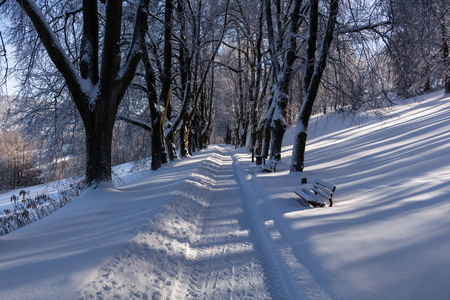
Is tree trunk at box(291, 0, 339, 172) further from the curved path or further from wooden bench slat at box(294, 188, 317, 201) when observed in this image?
the curved path

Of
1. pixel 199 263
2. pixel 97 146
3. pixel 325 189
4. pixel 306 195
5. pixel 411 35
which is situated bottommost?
pixel 199 263

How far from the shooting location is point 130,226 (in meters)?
4.20

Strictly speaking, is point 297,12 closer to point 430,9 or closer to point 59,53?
point 430,9

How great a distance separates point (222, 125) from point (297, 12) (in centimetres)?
6721

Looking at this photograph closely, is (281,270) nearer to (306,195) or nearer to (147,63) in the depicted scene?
(306,195)

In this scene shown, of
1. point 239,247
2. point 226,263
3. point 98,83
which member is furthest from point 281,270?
point 98,83

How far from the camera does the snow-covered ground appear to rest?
2.78 metres

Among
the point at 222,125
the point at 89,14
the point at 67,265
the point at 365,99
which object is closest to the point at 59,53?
the point at 89,14

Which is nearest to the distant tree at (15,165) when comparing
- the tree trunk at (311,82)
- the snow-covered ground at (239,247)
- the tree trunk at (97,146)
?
the tree trunk at (97,146)

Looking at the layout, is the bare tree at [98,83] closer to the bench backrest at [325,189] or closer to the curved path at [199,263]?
the curved path at [199,263]

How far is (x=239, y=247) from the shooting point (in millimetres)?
4211

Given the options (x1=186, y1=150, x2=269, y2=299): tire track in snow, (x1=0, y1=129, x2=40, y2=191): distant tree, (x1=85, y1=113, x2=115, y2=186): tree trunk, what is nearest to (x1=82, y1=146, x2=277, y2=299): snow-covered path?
(x1=186, y1=150, x2=269, y2=299): tire track in snow

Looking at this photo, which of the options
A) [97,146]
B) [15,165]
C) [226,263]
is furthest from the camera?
[15,165]

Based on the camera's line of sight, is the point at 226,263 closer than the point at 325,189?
Yes
